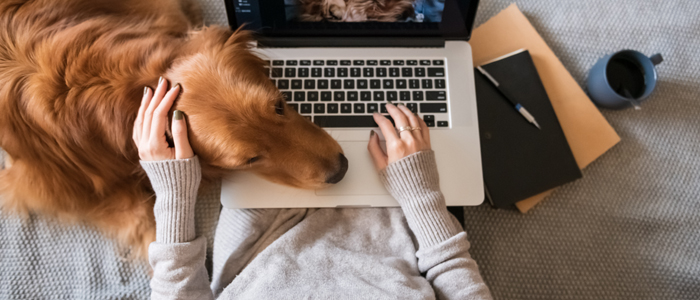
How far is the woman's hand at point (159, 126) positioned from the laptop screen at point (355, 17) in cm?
27

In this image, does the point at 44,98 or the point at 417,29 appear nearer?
the point at 44,98

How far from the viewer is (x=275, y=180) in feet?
3.03

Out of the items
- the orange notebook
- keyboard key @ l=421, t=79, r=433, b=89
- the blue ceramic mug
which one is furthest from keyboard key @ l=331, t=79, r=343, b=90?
the blue ceramic mug

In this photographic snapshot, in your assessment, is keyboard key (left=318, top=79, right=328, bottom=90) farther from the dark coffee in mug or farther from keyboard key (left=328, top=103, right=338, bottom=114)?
the dark coffee in mug

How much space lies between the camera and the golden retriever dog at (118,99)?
31.1 inches

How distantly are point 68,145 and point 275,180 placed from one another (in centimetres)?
45

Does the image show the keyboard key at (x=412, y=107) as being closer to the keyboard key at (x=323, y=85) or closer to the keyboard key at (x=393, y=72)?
the keyboard key at (x=393, y=72)

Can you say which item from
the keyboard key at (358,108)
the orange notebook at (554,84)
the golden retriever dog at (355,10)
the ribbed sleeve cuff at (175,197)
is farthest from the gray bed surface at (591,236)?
the golden retriever dog at (355,10)

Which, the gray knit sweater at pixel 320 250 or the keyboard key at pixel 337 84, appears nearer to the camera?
the gray knit sweater at pixel 320 250

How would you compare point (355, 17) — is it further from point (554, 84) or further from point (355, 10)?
point (554, 84)

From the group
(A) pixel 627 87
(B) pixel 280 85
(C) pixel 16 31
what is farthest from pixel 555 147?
(C) pixel 16 31

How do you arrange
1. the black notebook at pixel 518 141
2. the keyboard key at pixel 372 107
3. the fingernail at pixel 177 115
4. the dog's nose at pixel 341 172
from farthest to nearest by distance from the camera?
the black notebook at pixel 518 141 → the keyboard key at pixel 372 107 → the dog's nose at pixel 341 172 → the fingernail at pixel 177 115

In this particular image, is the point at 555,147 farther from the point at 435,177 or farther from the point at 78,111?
the point at 78,111

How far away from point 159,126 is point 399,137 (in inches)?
20.6
